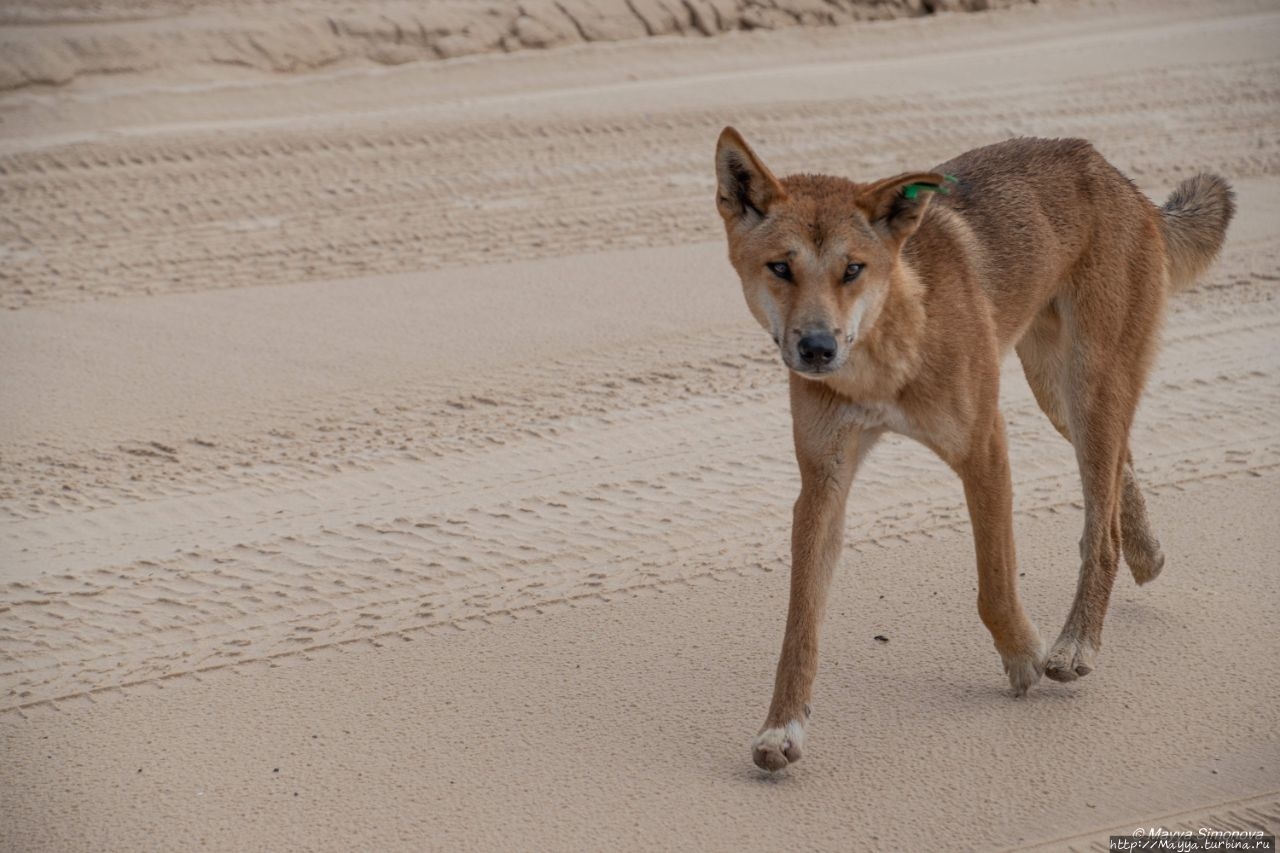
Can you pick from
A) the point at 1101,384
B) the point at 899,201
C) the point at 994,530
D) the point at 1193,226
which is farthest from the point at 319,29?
the point at 994,530

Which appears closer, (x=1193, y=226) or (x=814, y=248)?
(x=814, y=248)

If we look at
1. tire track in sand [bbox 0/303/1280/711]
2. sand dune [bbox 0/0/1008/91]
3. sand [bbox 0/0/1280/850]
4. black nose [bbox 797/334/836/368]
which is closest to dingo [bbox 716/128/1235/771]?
black nose [bbox 797/334/836/368]

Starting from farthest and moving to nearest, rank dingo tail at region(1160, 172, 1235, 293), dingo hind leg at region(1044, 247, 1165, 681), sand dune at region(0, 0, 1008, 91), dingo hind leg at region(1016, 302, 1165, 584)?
1. sand dune at region(0, 0, 1008, 91)
2. dingo tail at region(1160, 172, 1235, 293)
3. dingo hind leg at region(1016, 302, 1165, 584)
4. dingo hind leg at region(1044, 247, 1165, 681)

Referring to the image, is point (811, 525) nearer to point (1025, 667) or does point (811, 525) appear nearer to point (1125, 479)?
point (1025, 667)

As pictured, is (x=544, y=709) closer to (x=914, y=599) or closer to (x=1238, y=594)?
(x=914, y=599)

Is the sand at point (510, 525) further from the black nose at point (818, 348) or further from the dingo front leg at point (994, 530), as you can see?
the black nose at point (818, 348)

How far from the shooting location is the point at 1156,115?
11.2 meters

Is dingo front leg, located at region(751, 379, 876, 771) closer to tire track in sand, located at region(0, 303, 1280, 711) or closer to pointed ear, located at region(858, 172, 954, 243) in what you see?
pointed ear, located at region(858, 172, 954, 243)

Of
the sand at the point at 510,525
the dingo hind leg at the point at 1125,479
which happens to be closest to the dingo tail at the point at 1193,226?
the dingo hind leg at the point at 1125,479

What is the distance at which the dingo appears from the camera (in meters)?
4.11

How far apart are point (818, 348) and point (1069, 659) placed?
1450 mm

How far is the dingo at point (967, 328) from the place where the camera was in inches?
162

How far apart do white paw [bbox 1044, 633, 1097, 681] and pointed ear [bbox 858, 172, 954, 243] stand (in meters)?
1.40

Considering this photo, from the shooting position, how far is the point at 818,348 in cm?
390
